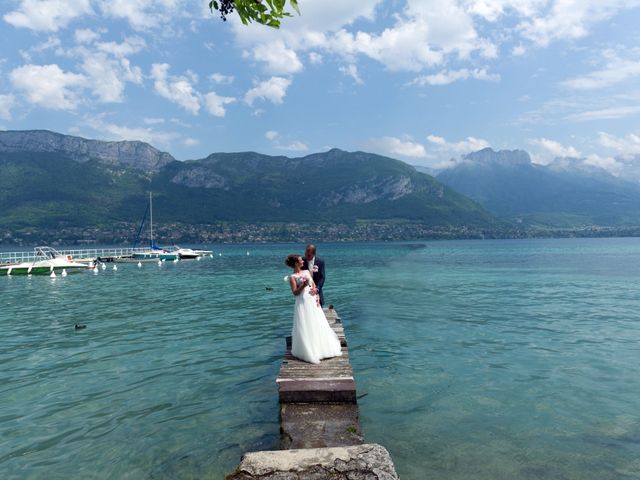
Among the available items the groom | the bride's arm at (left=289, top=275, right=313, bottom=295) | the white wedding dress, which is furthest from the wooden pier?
the groom

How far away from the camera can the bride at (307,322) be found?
39.8 feet

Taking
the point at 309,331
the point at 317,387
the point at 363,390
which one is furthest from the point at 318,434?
the point at 363,390

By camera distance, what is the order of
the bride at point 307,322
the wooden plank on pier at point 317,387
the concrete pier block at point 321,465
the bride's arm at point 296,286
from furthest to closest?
the bride at point 307,322 < the bride's arm at point 296,286 < the wooden plank on pier at point 317,387 < the concrete pier block at point 321,465

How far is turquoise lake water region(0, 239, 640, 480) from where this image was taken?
945 cm

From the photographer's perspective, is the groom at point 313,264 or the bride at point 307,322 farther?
the groom at point 313,264

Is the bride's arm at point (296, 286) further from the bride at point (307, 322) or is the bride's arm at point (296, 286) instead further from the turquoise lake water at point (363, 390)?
the turquoise lake water at point (363, 390)

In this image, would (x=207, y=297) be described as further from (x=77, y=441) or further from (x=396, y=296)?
(x=77, y=441)

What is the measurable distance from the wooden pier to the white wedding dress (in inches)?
10.4

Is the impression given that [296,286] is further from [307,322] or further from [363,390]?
[363,390]

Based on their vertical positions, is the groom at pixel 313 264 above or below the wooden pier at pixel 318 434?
above

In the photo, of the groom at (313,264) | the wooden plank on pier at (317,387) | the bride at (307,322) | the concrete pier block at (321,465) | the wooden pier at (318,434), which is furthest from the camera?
the groom at (313,264)

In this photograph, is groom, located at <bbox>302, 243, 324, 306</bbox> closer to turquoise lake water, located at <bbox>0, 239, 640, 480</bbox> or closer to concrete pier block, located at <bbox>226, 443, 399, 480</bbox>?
turquoise lake water, located at <bbox>0, 239, 640, 480</bbox>

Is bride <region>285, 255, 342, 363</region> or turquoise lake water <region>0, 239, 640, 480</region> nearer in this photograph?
turquoise lake water <region>0, 239, 640, 480</region>

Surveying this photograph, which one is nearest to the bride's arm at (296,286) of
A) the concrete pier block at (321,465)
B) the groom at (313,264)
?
the groom at (313,264)
